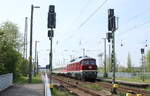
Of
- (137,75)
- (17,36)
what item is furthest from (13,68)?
(137,75)

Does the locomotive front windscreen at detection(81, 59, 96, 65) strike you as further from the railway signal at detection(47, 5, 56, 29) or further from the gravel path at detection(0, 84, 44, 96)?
the railway signal at detection(47, 5, 56, 29)

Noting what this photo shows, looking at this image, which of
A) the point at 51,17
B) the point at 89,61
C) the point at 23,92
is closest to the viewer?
the point at 51,17

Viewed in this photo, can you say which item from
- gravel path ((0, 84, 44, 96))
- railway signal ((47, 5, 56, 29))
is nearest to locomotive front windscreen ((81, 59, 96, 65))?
gravel path ((0, 84, 44, 96))

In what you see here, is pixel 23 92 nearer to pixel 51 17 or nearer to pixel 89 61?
pixel 51 17

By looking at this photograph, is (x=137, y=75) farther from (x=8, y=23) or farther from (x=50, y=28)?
(x=50, y=28)

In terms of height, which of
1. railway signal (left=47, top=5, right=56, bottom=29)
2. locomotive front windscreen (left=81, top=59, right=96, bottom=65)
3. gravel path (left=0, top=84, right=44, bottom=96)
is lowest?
gravel path (left=0, top=84, right=44, bottom=96)

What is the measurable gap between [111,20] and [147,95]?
570 centimetres

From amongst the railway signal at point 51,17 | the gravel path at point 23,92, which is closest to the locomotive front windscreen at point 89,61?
the gravel path at point 23,92

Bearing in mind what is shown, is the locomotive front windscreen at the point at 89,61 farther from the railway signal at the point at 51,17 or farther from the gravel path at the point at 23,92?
the railway signal at the point at 51,17

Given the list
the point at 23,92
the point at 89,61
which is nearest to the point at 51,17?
the point at 23,92

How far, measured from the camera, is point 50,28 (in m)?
23.6

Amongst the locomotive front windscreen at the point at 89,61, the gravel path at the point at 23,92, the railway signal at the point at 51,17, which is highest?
the railway signal at the point at 51,17

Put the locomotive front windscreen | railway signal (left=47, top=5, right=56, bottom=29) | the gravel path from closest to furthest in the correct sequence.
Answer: railway signal (left=47, top=5, right=56, bottom=29), the gravel path, the locomotive front windscreen

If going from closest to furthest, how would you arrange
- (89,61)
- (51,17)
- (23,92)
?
(51,17)
(23,92)
(89,61)
